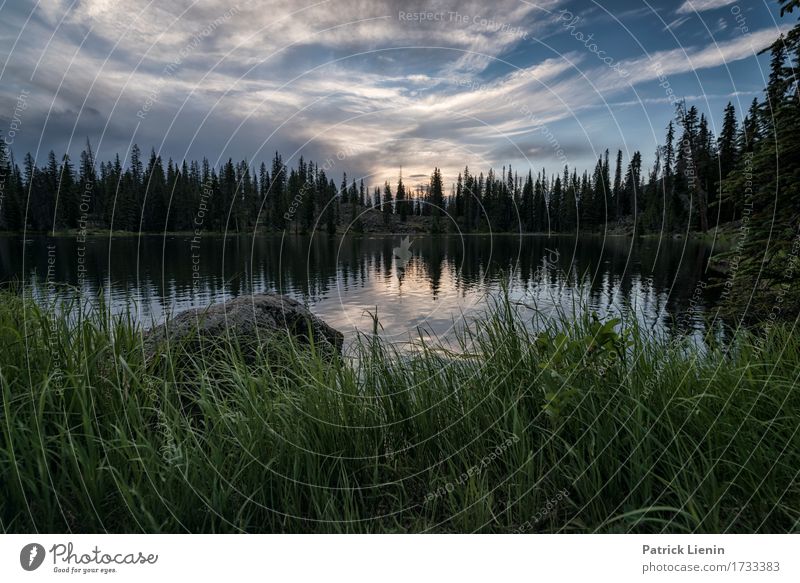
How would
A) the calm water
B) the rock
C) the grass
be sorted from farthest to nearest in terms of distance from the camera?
the rock < the calm water < the grass

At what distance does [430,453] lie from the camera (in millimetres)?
2959

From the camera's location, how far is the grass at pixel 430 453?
7.77 feet

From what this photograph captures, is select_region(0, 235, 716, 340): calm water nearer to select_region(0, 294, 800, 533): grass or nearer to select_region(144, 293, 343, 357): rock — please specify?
select_region(144, 293, 343, 357): rock

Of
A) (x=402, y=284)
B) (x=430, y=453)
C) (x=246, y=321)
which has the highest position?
(x=246, y=321)

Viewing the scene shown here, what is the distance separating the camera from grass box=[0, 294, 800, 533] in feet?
7.77

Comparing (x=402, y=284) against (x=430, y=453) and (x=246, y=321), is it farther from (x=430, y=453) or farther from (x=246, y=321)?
(x=430, y=453)

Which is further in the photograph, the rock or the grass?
the rock

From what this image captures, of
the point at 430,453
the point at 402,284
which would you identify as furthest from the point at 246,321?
the point at 402,284

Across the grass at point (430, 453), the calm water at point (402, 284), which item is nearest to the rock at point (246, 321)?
the calm water at point (402, 284)

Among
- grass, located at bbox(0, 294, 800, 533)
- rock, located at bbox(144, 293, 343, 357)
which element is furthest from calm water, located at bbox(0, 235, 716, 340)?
grass, located at bbox(0, 294, 800, 533)

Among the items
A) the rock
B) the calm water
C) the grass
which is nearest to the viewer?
the grass

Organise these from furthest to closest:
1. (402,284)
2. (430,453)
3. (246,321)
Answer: (402,284)
(246,321)
(430,453)

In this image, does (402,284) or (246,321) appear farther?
(402,284)
